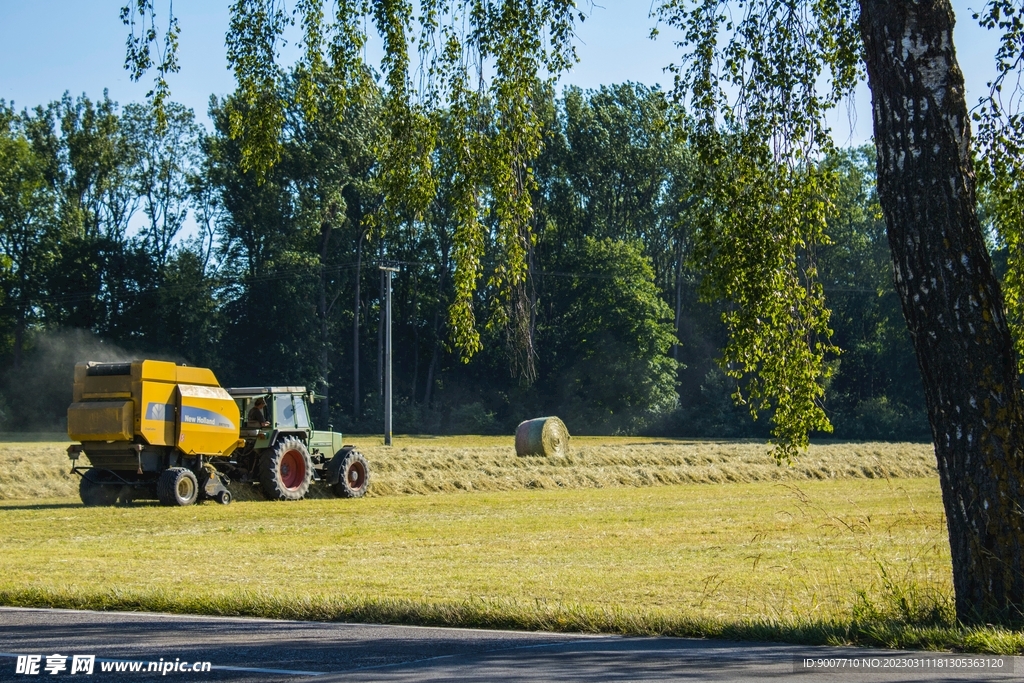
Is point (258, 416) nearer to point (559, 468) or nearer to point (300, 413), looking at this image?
point (300, 413)

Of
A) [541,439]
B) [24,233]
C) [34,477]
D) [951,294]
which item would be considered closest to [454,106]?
[951,294]

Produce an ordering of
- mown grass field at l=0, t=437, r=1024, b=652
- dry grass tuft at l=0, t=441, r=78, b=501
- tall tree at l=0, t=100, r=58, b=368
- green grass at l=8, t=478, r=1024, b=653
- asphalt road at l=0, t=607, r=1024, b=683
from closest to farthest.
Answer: asphalt road at l=0, t=607, r=1024, b=683 → green grass at l=8, t=478, r=1024, b=653 → mown grass field at l=0, t=437, r=1024, b=652 → dry grass tuft at l=0, t=441, r=78, b=501 → tall tree at l=0, t=100, r=58, b=368

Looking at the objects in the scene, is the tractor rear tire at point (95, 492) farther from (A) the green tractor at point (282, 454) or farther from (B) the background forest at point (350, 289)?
(B) the background forest at point (350, 289)

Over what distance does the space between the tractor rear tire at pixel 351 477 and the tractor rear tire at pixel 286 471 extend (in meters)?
0.71

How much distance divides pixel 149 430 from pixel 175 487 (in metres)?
1.16

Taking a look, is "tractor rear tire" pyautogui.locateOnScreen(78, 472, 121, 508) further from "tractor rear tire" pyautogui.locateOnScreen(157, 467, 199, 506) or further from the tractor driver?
the tractor driver

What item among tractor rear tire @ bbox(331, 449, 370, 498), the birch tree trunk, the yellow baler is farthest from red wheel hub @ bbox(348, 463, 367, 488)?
the birch tree trunk

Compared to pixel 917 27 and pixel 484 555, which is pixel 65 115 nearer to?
pixel 484 555

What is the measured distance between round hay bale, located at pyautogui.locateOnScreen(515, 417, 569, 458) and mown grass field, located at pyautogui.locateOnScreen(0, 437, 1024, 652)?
489 cm

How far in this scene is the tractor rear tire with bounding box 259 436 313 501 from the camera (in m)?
24.2

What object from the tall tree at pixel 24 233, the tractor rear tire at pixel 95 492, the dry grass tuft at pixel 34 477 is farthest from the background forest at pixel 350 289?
the tractor rear tire at pixel 95 492

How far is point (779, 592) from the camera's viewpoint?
11.2m

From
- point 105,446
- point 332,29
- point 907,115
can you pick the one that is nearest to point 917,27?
point 907,115

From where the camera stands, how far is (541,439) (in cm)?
3522
